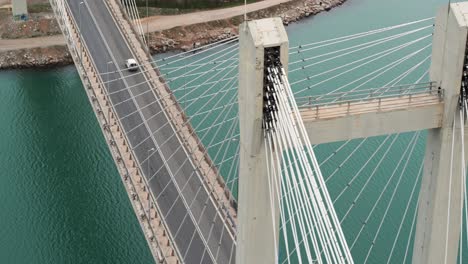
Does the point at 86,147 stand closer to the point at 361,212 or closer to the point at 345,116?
the point at 361,212

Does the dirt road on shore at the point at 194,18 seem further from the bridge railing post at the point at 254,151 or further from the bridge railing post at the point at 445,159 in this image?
the bridge railing post at the point at 445,159

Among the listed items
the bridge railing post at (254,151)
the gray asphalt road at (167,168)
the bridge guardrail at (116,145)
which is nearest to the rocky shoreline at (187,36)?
the gray asphalt road at (167,168)

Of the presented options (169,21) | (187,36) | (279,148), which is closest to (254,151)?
(279,148)

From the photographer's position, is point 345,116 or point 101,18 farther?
point 101,18

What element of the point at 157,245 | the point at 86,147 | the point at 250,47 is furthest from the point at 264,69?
the point at 86,147

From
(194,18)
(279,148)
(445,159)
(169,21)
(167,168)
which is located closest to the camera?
(279,148)

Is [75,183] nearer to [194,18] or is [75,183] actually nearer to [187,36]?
[187,36]
